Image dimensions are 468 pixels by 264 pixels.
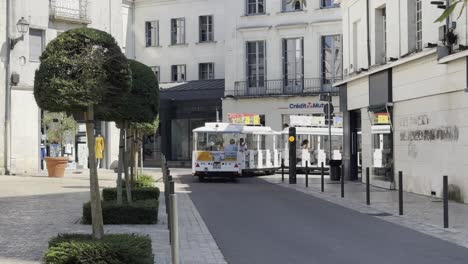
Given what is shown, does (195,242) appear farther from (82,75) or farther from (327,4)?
(327,4)

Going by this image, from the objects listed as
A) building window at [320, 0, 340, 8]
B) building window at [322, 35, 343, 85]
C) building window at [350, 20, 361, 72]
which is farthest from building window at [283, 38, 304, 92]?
building window at [350, 20, 361, 72]

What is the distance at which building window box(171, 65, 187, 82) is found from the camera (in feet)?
162

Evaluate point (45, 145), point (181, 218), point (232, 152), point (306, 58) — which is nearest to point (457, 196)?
point (181, 218)

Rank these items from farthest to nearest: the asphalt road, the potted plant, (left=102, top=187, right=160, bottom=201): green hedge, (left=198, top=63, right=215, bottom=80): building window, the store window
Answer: (left=198, top=63, right=215, bottom=80): building window < the potted plant < the store window < (left=102, top=187, right=160, bottom=201): green hedge < the asphalt road

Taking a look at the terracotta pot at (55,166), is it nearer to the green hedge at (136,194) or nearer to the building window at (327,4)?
the green hedge at (136,194)

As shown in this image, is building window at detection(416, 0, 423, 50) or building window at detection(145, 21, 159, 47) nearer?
building window at detection(416, 0, 423, 50)

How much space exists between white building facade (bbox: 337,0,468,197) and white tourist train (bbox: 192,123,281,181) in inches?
190

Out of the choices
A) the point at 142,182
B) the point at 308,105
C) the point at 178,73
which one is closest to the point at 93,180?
the point at 142,182

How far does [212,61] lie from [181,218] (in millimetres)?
35207

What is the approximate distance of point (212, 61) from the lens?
159 ft

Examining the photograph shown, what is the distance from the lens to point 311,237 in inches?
444

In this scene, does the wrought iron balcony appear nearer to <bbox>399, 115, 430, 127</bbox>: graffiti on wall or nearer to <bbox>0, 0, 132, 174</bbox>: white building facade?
<bbox>0, 0, 132, 174</bbox>: white building facade

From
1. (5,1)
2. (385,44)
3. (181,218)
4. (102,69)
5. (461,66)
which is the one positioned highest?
(5,1)

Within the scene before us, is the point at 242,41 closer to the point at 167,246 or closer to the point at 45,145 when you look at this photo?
the point at 45,145
